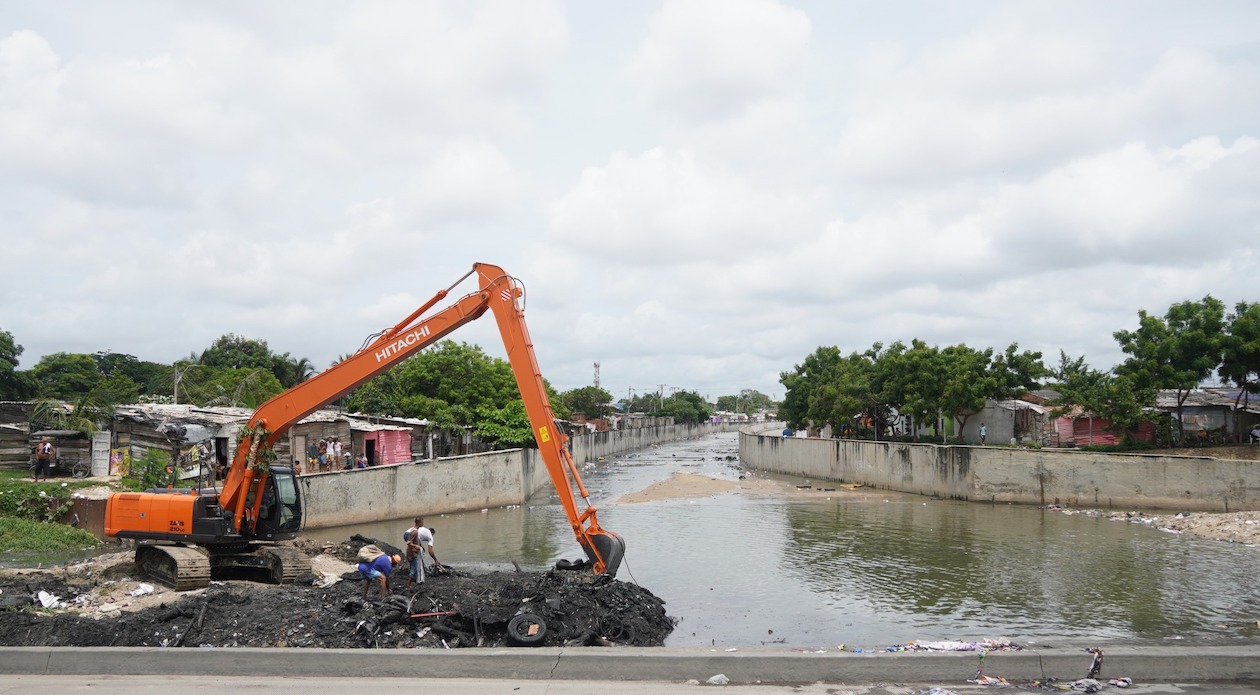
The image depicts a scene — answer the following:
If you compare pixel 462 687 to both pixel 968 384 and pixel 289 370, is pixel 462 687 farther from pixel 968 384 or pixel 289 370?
pixel 289 370

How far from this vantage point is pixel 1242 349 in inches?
1298

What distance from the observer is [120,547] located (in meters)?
21.5

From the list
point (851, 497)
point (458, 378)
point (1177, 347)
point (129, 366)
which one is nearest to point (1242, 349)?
point (1177, 347)

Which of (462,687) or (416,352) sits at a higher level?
(416,352)

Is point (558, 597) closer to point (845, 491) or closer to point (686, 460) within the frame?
point (845, 491)

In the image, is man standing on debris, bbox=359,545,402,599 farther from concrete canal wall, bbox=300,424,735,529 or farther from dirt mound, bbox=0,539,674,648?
concrete canal wall, bbox=300,424,735,529

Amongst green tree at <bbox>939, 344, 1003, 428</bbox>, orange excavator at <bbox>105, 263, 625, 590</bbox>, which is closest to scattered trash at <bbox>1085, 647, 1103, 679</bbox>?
orange excavator at <bbox>105, 263, 625, 590</bbox>

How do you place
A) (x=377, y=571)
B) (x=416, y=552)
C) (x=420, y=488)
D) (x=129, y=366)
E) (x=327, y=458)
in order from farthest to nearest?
(x=129, y=366) → (x=327, y=458) → (x=420, y=488) → (x=416, y=552) → (x=377, y=571)

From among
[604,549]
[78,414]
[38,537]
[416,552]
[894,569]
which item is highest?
[78,414]

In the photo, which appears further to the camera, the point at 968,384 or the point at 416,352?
the point at 968,384

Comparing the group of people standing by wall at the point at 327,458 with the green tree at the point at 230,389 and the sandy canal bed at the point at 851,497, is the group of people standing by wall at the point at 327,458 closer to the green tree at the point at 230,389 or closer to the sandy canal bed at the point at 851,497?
the sandy canal bed at the point at 851,497

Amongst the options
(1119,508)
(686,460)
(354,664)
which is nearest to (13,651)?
A: (354,664)

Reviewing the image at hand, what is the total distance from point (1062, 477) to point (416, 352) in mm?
25630

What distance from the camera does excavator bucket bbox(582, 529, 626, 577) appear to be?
14320mm
